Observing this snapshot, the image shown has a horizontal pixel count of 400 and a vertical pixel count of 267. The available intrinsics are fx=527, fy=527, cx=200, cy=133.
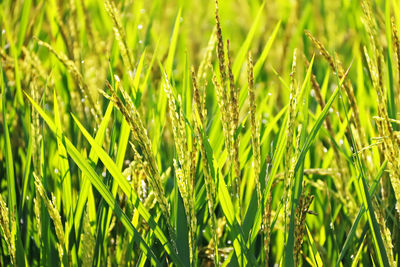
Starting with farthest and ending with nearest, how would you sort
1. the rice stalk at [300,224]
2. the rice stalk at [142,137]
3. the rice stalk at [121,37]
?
the rice stalk at [121,37], the rice stalk at [300,224], the rice stalk at [142,137]

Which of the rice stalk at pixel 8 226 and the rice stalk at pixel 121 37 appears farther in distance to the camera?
the rice stalk at pixel 121 37

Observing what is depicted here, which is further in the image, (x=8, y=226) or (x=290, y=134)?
(x=8, y=226)

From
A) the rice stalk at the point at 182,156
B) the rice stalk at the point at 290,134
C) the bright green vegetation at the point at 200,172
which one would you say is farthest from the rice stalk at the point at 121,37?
the rice stalk at the point at 290,134

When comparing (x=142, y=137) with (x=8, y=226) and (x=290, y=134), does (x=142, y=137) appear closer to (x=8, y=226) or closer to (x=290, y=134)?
(x=290, y=134)

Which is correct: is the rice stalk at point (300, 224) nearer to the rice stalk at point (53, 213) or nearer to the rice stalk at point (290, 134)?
the rice stalk at point (290, 134)

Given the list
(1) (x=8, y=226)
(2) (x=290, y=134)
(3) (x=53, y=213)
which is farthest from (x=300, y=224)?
(1) (x=8, y=226)

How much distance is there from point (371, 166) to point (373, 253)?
0.21 metres

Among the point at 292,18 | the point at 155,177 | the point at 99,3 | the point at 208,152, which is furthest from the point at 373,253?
the point at 99,3

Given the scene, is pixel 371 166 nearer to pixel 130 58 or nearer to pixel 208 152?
pixel 208 152

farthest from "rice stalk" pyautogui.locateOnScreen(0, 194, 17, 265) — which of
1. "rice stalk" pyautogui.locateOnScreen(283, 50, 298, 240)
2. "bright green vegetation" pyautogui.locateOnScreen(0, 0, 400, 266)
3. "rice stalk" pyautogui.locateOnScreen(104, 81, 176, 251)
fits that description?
"rice stalk" pyautogui.locateOnScreen(283, 50, 298, 240)

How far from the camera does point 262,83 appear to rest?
7.75 feet

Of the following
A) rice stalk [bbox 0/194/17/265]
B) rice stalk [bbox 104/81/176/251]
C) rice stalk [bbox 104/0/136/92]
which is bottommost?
rice stalk [bbox 0/194/17/265]

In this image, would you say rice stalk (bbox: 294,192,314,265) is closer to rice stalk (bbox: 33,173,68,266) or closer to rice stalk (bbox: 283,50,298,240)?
rice stalk (bbox: 283,50,298,240)

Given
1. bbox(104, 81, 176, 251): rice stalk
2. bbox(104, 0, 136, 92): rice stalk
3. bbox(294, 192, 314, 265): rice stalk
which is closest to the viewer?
bbox(104, 81, 176, 251): rice stalk
